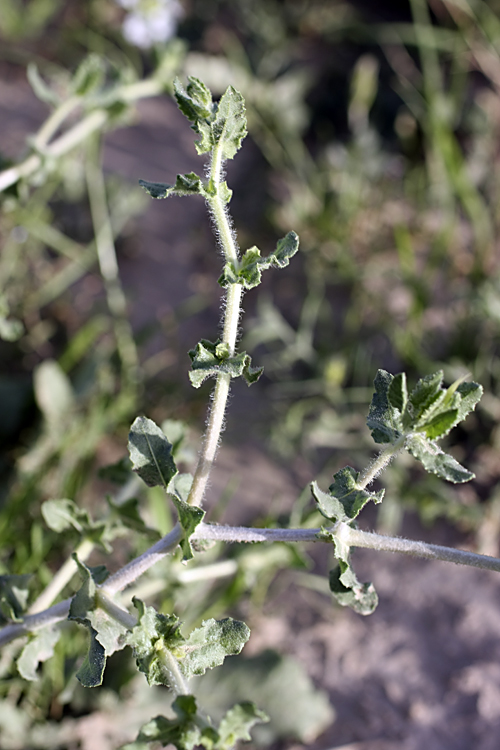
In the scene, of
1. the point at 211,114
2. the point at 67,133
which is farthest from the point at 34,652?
the point at 67,133

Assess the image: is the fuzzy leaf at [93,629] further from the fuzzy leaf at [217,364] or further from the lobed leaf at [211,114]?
the lobed leaf at [211,114]

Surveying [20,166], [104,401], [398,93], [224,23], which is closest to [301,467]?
[104,401]

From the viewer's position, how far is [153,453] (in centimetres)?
83

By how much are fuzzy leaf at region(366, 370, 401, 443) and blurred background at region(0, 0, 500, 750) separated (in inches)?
15.7

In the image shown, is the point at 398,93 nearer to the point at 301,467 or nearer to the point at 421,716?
the point at 301,467

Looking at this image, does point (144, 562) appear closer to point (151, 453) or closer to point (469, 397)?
point (151, 453)

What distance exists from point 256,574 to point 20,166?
3.44 ft

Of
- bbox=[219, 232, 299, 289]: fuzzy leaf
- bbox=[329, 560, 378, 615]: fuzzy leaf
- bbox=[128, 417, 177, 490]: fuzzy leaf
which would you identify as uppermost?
bbox=[219, 232, 299, 289]: fuzzy leaf

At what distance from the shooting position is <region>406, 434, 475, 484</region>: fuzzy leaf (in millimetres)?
717

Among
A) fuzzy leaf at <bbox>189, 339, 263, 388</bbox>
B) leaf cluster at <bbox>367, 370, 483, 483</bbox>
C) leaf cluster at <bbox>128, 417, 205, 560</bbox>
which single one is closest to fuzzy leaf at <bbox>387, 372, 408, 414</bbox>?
leaf cluster at <bbox>367, 370, 483, 483</bbox>

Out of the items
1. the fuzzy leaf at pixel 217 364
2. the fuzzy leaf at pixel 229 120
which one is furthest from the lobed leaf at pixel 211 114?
the fuzzy leaf at pixel 217 364

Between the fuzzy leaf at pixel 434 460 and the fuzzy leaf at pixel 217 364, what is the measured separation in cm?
20

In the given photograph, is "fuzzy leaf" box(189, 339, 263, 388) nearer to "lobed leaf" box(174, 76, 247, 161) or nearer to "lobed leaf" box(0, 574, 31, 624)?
"lobed leaf" box(174, 76, 247, 161)

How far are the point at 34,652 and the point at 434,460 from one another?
1.94ft
